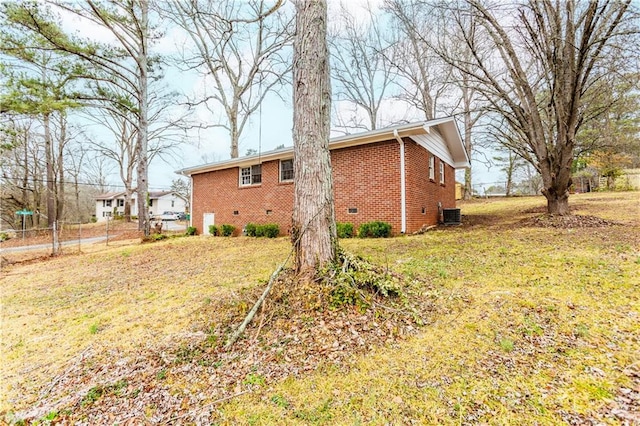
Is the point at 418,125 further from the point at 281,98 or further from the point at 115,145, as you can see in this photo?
the point at 115,145

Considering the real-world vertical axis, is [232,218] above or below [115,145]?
below

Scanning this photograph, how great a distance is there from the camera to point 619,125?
16625mm

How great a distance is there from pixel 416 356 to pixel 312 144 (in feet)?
7.79

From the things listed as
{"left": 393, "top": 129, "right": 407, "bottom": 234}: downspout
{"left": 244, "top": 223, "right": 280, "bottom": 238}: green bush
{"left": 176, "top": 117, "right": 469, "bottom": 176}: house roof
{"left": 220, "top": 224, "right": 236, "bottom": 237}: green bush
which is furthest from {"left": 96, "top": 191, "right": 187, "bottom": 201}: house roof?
{"left": 393, "top": 129, "right": 407, "bottom": 234}: downspout

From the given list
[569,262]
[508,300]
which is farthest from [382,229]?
[508,300]

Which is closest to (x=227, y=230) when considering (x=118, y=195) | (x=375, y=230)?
(x=375, y=230)

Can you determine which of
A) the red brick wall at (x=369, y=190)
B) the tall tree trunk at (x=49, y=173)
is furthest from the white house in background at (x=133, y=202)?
the red brick wall at (x=369, y=190)

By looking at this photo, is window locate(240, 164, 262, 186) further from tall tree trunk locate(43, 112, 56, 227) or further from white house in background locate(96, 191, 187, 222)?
white house in background locate(96, 191, 187, 222)

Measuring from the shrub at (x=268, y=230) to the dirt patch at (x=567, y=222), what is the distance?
8101 mm

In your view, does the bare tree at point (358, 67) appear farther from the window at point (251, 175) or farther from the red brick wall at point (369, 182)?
the red brick wall at point (369, 182)

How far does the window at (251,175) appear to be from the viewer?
39.0 ft

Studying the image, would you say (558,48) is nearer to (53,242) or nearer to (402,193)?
(402,193)

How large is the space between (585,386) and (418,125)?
715cm

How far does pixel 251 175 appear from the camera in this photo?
40.1 ft
